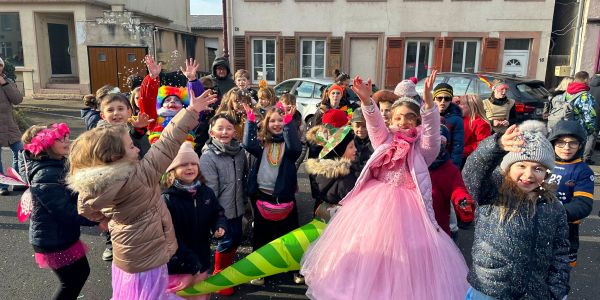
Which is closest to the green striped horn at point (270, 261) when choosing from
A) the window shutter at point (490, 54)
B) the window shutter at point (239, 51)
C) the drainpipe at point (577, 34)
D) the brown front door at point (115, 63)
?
the brown front door at point (115, 63)

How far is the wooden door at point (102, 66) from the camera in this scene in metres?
17.4

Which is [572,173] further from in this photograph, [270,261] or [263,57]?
[263,57]

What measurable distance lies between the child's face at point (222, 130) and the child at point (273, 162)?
0.18 meters

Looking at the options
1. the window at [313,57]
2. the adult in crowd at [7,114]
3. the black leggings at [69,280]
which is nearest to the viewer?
the black leggings at [69,280]

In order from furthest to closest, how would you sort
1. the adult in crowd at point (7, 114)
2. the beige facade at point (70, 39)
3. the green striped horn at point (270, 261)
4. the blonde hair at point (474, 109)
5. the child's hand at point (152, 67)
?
the beige facade at point (70, 39) → the adult in crowd at point (7, 114) → the blonde hair at point (474, 109) → the child's hand at point (152, 67) → the green striped horn at point (270, 261)

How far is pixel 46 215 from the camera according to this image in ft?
9.64

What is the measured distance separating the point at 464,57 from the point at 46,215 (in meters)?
17.7

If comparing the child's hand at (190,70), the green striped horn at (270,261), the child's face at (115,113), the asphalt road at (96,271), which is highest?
the child's hand at (190,70)

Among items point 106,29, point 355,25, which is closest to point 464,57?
point 355,25

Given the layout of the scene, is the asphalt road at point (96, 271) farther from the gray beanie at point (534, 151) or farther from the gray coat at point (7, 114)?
the gray beanie at point (534, 151)

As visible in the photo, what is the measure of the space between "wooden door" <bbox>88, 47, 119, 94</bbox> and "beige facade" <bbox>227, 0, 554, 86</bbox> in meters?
4.91

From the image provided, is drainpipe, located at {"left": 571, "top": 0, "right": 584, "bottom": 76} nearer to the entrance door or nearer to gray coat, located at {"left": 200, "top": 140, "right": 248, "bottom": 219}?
gray coat, located at {"left": 200, "top": 140, "right": 248, "bottom": 219}

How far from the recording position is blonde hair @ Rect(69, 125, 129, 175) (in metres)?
2.26

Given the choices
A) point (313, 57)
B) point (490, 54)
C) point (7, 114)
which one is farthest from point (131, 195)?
point (490, 54)
